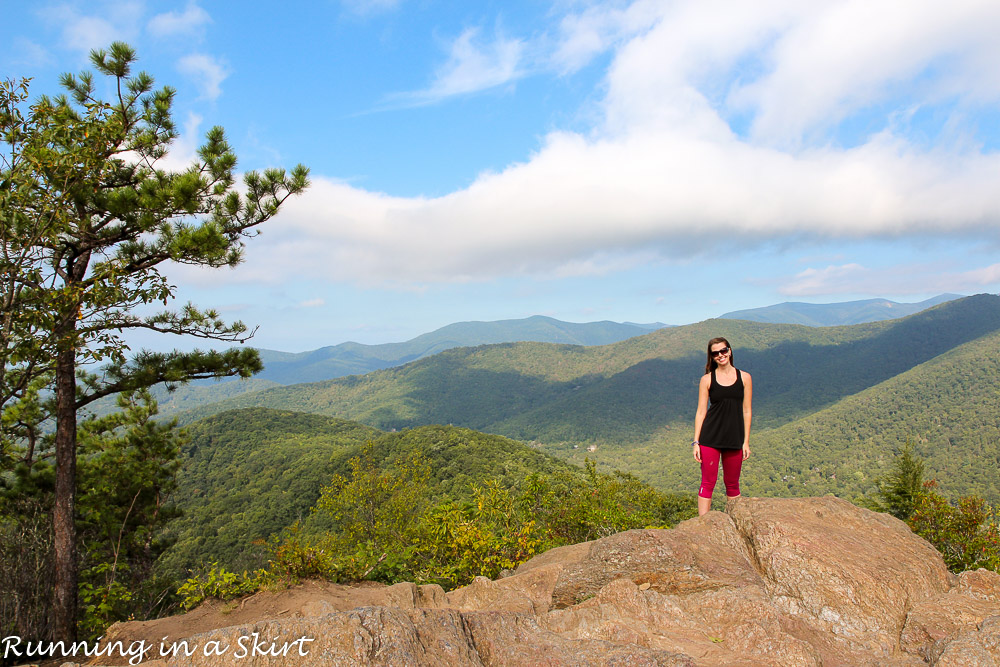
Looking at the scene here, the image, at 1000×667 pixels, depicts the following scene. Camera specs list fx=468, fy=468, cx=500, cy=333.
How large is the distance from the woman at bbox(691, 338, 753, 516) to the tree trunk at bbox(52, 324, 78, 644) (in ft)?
30.3

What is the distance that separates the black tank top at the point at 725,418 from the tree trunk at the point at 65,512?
30.4 ft

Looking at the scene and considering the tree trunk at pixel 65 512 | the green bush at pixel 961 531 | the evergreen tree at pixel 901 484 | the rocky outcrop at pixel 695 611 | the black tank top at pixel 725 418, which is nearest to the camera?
the rocky outcrop at pixel 695 611

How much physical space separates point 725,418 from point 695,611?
2504 millimetres

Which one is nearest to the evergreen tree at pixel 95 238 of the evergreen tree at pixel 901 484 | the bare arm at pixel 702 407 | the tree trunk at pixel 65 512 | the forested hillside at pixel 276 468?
the tree trunk at pixel 65 512

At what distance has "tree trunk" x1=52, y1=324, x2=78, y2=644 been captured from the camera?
727 cm

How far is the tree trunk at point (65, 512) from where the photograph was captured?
23.9ft

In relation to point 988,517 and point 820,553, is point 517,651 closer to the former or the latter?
point 820,553

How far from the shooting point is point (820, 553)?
4.47 metres

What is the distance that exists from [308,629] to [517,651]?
1420mm

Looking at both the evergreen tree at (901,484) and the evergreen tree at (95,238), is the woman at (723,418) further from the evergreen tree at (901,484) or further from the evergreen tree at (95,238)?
the evergreen tree at (901,484)

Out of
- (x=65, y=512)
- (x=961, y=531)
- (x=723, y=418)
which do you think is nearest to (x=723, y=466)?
(x=723, y=418)

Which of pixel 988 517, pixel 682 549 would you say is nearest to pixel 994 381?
pixel 988 517

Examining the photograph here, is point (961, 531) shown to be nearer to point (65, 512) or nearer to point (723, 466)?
point (723, 466)

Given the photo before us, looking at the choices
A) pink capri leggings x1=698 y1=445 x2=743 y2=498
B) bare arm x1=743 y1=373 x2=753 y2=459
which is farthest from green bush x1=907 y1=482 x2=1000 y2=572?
bare arm x1=743 y1=373 x2=753 y2=459
